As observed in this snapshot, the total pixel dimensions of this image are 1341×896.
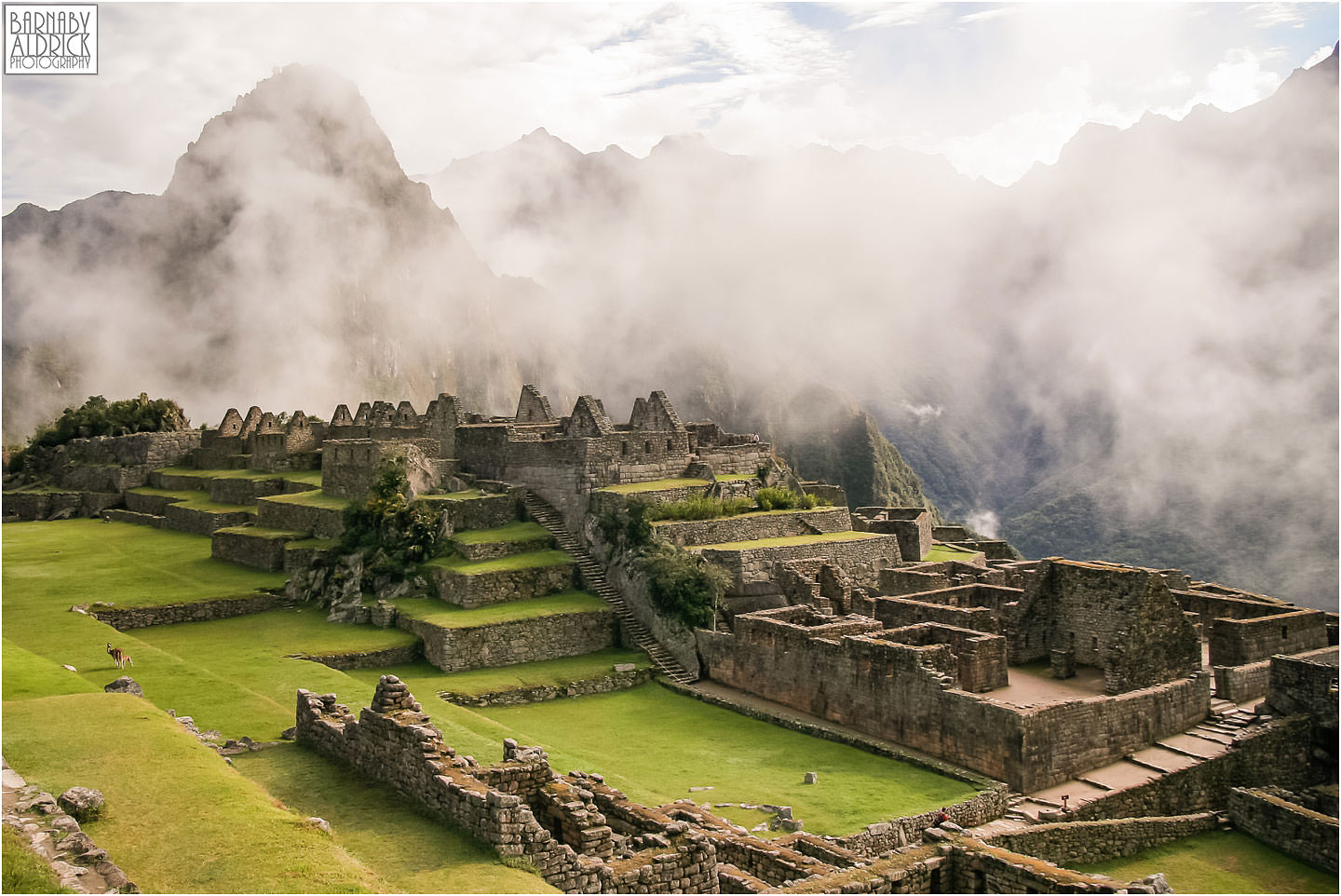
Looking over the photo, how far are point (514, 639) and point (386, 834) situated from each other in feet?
46.3

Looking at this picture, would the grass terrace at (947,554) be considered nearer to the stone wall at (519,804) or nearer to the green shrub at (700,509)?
the green shrub at (700,509)

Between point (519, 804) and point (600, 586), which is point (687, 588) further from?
point (519, 804)

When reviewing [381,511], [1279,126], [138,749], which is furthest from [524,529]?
[1279,126]

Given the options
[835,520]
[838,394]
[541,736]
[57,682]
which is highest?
[838,394]

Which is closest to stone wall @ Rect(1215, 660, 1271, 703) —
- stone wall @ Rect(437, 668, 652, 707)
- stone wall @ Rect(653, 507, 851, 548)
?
stone wall @ Rect(653, 507, 851, 548)

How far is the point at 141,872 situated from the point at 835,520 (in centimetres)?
2387

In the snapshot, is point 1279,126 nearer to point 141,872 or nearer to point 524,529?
point 524,529

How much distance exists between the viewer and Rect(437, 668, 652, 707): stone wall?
22.4 metres

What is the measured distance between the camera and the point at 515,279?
402 ft

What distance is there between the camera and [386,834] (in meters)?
11.2

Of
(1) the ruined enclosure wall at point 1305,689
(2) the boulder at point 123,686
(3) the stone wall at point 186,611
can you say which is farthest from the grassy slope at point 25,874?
(1) the ruined enclosure wall at point 1305,689

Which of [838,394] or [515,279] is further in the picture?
[515,279]

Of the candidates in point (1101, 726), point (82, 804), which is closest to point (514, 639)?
point (1101, 726)

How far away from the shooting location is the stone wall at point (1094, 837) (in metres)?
15.1
